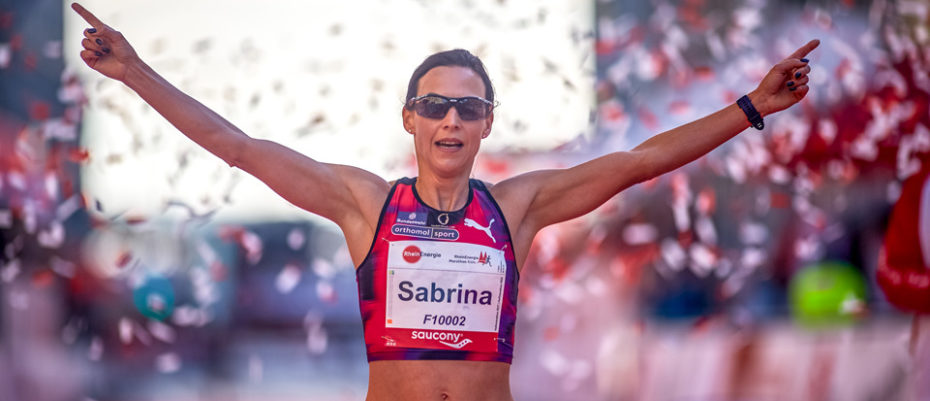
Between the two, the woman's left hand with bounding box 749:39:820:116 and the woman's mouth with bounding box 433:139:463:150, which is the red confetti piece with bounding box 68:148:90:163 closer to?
the woman's mouth with bounding box 433:139:463:150

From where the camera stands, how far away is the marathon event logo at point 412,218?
3.15 metres

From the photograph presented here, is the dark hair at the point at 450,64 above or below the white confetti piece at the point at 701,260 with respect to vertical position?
above

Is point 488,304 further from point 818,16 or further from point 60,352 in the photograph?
point 818,16

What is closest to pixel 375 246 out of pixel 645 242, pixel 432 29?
pixel 432 29

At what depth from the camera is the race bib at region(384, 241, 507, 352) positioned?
309 centimetres

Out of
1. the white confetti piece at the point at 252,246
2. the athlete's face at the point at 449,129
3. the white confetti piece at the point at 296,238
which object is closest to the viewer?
the athlete's face at the point at 449,129

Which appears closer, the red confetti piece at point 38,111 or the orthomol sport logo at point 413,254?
the orthomol sport logo at point 413,254

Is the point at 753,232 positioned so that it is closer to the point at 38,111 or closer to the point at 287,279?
the point at 287,279

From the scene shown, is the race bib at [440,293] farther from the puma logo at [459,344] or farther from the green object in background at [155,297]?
the green object in background at [155,297]

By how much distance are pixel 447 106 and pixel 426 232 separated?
1.42 ft

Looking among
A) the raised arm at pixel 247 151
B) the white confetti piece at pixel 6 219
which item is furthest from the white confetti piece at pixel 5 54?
the raised arm at pixel 247 151

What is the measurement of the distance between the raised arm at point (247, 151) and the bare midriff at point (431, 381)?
478 millimetres

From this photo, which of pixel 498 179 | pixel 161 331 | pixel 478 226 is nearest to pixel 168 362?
pixel 161 331

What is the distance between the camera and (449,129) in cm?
315
